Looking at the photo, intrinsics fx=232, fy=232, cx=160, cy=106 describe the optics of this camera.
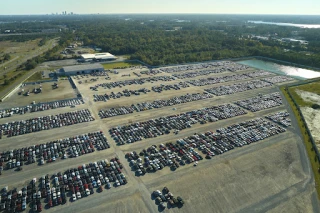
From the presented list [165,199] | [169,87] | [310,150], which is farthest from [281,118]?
[165,199]

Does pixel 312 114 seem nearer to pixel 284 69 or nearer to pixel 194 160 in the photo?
pixel 194 160

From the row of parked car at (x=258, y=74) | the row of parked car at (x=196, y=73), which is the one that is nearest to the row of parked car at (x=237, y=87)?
the row of parked car at (x=258, y=74)

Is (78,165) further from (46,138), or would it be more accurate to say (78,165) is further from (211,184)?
(211,184)

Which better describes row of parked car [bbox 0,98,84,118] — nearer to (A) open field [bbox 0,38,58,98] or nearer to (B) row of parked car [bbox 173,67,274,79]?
(A) open field [bbox 0,38,58,98]

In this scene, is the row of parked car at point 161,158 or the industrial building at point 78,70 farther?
the industrial building at point 78,70

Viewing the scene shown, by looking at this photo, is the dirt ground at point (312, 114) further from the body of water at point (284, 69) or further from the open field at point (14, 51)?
the open field at point (14, 51)

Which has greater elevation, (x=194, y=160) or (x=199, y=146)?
(x=199, y=146)
